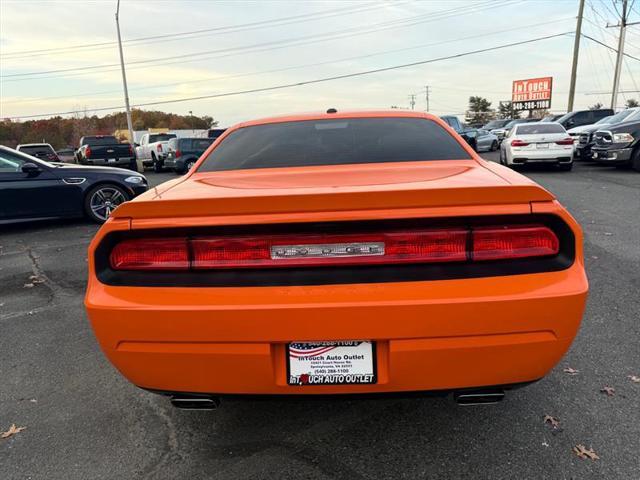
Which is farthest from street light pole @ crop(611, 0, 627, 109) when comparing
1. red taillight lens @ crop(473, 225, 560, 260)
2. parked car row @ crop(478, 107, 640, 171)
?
red taillight lens @ crop(473, 225, 560, 260)

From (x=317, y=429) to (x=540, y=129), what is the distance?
45.2ft

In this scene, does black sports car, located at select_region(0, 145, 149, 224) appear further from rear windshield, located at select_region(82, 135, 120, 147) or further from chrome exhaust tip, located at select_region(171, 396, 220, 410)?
rear windshield, located at select_region(82, 135, 120, 147)

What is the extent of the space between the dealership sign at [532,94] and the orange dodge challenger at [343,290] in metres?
64.5

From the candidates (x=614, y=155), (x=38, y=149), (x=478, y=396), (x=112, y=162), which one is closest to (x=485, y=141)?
(x=614, y=155)

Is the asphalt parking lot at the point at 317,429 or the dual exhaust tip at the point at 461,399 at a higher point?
the dual exhaust tip at the point at 461,399

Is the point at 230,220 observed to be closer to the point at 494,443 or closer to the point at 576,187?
the point at 494,443

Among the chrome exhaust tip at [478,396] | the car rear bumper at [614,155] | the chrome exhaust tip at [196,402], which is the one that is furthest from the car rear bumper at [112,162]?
the chrome exhaust tip at [478,396]

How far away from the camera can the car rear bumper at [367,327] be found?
188 cm

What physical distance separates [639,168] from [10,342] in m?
14.5

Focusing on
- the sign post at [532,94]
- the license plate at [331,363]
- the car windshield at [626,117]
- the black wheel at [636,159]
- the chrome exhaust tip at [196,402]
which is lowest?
the black wheel at [636,159]

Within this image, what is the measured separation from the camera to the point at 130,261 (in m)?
2.08

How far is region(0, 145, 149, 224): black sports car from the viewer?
804 centimetres

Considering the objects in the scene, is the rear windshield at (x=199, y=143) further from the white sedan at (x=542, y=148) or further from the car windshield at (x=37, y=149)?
the white sedan at (x=542, y=148)

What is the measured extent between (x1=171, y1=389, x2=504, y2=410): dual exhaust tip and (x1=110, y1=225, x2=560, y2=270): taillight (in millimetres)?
561
